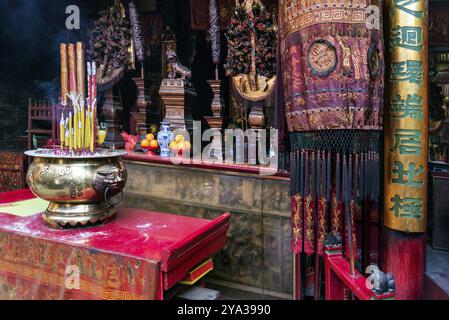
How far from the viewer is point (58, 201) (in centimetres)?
193

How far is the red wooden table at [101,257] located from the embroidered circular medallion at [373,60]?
1191mm

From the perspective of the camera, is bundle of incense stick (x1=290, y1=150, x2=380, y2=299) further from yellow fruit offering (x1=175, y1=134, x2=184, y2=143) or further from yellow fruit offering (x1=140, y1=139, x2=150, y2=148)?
yellow fruit offering (x1=140, y1=139, x2=150, y2=148)

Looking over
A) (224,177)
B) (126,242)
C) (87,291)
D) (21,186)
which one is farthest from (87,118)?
(21,186)

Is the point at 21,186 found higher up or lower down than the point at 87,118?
lower down

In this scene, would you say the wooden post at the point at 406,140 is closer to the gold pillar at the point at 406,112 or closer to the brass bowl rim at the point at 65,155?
the gold pillar at the point at 406,112

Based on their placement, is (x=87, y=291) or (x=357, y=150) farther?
(x=357, y=150)

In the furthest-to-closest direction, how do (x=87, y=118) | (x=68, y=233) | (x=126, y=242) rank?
(x=87, y=118) → (x=68, y=233) → (x=126, y=242)

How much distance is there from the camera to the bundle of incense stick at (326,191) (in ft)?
6.16

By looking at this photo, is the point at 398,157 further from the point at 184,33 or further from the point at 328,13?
the point at 184,33

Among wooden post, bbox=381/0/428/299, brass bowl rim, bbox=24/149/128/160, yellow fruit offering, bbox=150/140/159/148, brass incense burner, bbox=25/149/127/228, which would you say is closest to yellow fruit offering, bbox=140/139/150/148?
yellow fruit offering, bbox=150/140/159/148

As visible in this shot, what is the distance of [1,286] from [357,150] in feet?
6.92

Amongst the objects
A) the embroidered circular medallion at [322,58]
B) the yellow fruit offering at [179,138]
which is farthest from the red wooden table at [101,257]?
the yellow fruit offering at [179,138]

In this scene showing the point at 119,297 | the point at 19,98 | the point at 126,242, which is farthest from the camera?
the point at 19,98

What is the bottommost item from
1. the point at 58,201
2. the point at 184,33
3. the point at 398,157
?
the point at 58,201
